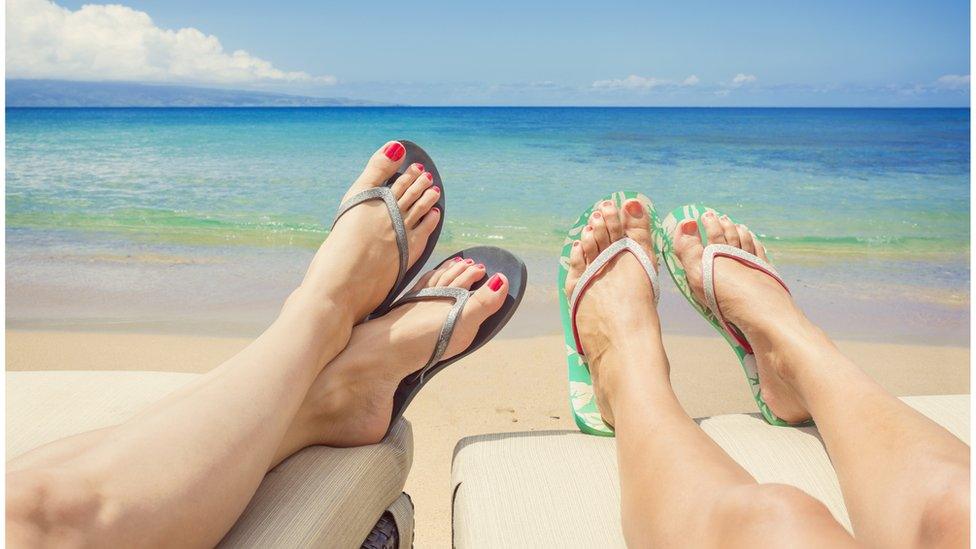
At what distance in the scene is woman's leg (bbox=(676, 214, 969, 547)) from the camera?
871mm

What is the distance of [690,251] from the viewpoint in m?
1.84

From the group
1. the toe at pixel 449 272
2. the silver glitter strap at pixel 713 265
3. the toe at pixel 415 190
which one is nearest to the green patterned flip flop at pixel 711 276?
the silver glitter strap at pixel 713 265

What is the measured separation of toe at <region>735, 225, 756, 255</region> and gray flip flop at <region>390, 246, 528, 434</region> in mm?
545

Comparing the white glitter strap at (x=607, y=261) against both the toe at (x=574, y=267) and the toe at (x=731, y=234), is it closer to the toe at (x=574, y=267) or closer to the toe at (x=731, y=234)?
the toe at (x=574, y=267)

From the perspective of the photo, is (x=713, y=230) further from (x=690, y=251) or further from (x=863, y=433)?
(x=863, y=433)

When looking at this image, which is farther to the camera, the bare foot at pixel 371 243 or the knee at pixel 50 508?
the bare foot at pixel 371 243

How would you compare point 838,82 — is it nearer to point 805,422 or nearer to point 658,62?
point 658,62

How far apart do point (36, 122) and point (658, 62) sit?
19301mm

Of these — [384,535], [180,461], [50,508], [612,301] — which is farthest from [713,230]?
[50,508]

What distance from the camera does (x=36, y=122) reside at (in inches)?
709

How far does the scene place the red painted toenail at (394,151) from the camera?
2.03 metres

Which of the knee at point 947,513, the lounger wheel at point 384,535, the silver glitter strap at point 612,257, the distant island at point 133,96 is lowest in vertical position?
the lounger wheel at point 384,535

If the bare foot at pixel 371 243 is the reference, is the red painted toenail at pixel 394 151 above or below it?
above

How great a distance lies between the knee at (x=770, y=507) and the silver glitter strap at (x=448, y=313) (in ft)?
2.63
